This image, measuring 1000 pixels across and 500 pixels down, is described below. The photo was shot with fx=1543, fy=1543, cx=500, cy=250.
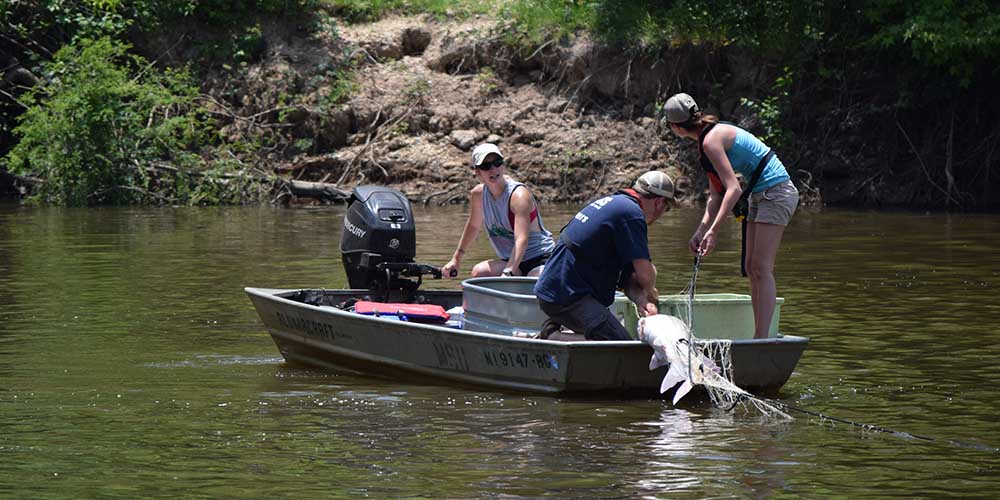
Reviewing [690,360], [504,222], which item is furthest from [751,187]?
[504,222]

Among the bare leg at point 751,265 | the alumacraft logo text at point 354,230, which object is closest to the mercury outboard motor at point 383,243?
the alumacraft logo text at point 354,230

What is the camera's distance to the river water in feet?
21.9

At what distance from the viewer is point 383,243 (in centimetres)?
1059

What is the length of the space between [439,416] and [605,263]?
1.26 m

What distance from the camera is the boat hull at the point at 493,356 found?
8508 millimetres

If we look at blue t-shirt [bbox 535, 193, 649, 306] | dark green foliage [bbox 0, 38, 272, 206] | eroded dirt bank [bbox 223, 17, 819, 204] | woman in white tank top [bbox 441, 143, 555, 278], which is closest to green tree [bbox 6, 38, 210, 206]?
dark green foliage [bbox 0, 38, 272, 206]

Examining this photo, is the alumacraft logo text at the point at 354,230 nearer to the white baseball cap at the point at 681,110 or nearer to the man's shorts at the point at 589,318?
the man's shorts at the point at 589,318

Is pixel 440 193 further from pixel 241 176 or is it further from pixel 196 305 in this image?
pixel 196 305

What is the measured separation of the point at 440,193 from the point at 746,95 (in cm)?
567

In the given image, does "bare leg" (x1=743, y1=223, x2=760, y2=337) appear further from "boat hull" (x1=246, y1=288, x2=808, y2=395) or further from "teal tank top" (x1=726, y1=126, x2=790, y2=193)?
"boat hull" (x1=246, y1=288, x2=808, y2=395)

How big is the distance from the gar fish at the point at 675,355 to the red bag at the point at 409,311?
213 centimetres

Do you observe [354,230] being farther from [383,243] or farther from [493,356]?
[493,356]

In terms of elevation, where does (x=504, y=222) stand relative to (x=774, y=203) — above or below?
below

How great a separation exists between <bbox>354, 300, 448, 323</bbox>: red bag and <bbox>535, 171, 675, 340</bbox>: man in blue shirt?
1.39 metres
